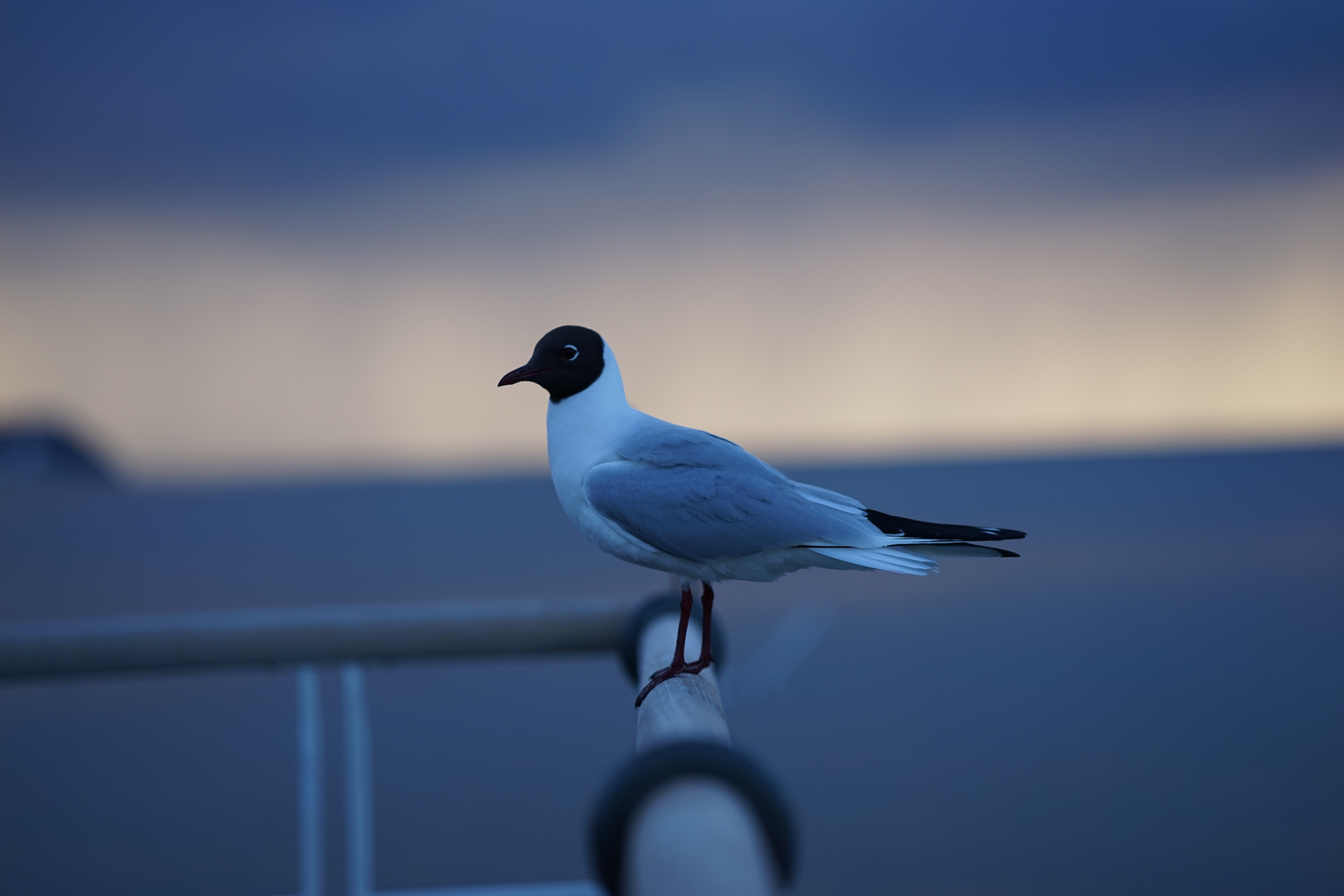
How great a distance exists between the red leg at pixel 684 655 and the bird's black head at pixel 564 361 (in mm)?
285

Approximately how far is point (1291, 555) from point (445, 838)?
32.8ft

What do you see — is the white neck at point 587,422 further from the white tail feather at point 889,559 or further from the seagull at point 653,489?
the white tail feather at point 889,559

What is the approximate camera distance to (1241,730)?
4.62m

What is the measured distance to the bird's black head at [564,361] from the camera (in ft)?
3.15

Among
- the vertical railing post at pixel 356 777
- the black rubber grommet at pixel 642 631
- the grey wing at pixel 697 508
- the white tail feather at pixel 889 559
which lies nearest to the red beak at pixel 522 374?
the grey wing at pixel 697 508

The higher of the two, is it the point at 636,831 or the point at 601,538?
the point at 601,538

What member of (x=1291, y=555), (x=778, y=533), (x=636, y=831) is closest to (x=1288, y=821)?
(x=778, y=533)

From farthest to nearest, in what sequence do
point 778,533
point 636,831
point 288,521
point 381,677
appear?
point 288,521 < point 381,677 < point 778,533 < point 636,831

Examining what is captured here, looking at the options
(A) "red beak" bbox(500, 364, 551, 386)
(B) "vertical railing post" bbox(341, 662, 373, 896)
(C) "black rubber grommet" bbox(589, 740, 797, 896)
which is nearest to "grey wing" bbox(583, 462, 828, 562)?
(A) "red beak" bbox(500, 364, 551, 386)

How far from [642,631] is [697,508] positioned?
0.44m

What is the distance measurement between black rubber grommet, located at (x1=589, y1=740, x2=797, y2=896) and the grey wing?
34 cm

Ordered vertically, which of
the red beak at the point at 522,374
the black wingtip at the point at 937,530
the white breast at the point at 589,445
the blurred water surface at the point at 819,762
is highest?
the red beak at the point at 522,374

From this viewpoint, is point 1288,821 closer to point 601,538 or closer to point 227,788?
point 601,538

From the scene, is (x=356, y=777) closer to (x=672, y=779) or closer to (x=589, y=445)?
(x=589, y=445)
